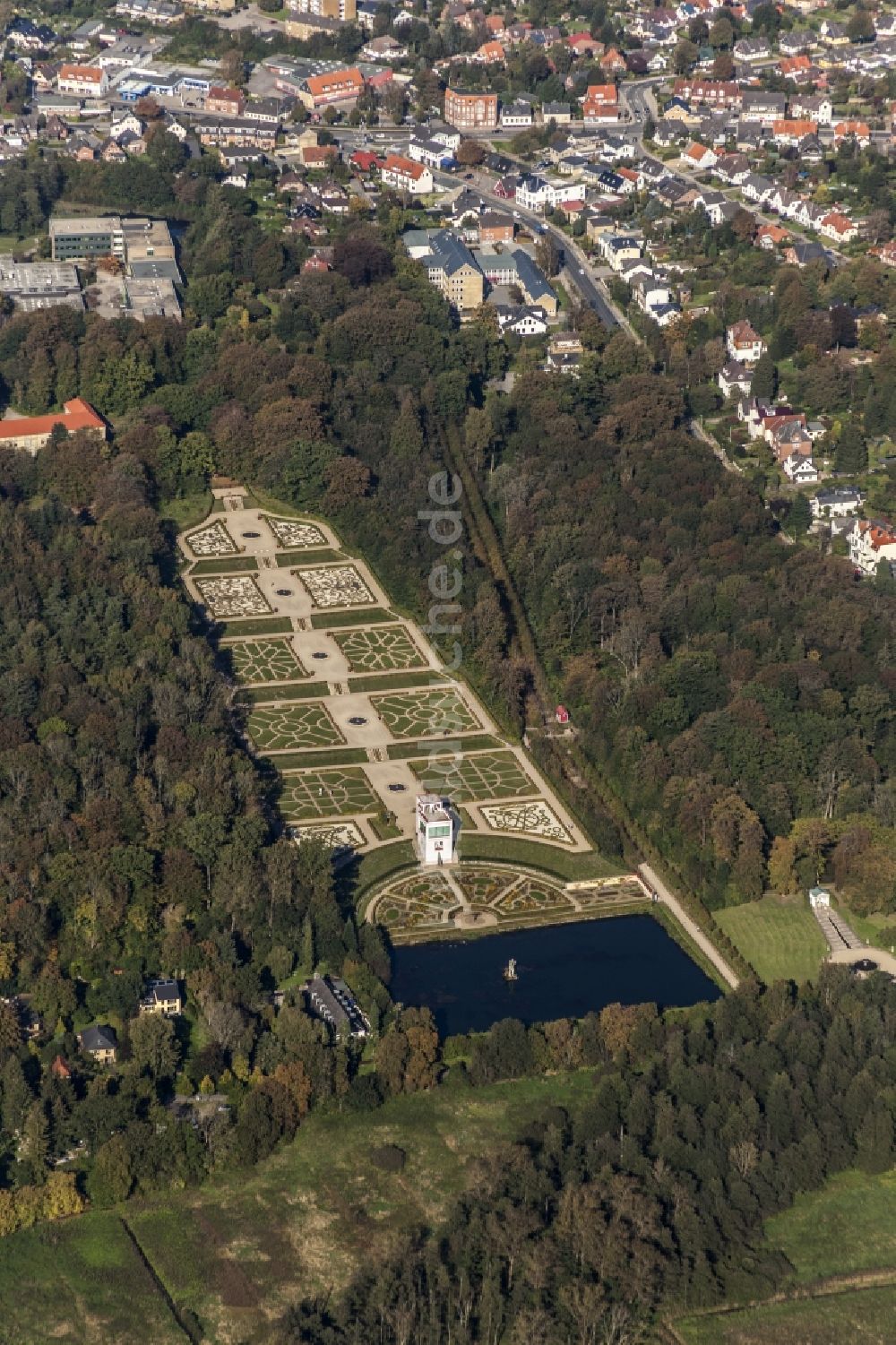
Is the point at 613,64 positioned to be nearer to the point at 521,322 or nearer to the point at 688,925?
the point at 521,322

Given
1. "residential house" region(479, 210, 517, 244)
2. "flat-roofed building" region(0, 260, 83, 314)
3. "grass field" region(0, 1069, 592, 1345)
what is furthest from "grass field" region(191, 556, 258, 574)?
"residential house" region(479, 210, 517, 244)

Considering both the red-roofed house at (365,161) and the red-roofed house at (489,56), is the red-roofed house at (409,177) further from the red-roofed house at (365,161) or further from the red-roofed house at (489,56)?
the red-roofed house at (489,56)

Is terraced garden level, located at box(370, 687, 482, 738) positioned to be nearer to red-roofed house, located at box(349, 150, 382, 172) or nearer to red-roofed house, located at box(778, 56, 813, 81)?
red-roofed house, located at box(349, 150, 382, 172)

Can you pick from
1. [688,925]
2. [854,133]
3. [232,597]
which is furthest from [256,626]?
[854,133]

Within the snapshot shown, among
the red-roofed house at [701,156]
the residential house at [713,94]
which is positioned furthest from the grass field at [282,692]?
the residential house at [713,94]

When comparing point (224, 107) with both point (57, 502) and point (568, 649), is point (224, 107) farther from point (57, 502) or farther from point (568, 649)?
point (568, 649)

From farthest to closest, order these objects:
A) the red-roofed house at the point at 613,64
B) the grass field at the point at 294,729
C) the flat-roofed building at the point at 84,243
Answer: the red-roofed house at the point at 613,64 → the flat-roofed building at the point at 84,243 → the grass field at the point at 294,729

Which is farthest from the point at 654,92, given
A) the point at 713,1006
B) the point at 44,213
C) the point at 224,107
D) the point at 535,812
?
the point at 713,1006
